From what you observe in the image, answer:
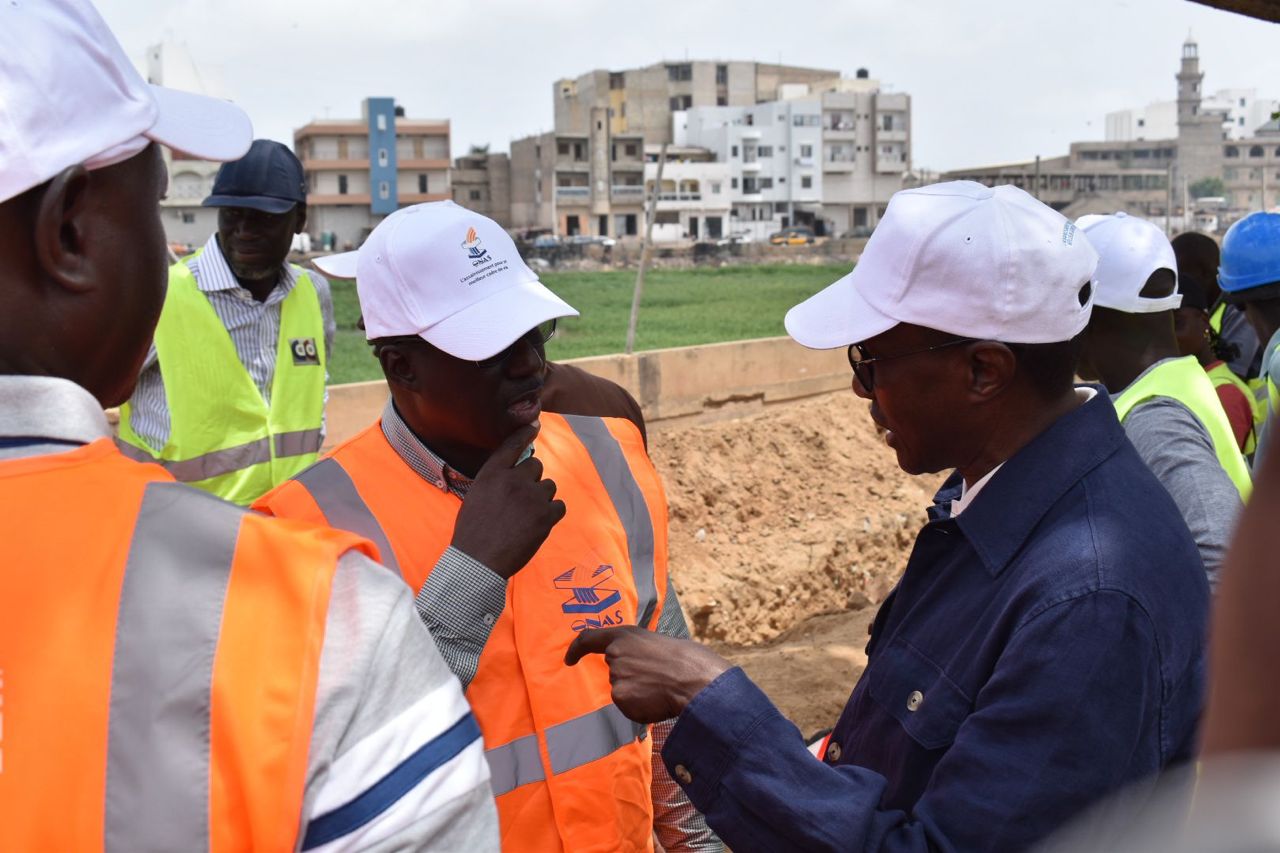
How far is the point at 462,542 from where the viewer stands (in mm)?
2195

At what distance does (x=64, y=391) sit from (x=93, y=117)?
10.0 inches

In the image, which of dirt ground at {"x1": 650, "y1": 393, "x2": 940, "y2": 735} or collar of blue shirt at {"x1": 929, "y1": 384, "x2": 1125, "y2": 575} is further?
dirt ground at {"x1": 650, "y1": 393, "x2": 940, "y2": 735}

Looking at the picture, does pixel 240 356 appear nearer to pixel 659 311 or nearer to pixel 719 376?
pixel 719 376

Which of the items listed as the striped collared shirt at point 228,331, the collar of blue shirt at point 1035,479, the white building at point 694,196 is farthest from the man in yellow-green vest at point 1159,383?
the white building at point 694,196

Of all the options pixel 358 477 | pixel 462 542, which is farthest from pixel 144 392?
pixel 462 542

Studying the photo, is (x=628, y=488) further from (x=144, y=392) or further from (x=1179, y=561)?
(x=144, y=392)

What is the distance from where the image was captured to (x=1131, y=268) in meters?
3.50

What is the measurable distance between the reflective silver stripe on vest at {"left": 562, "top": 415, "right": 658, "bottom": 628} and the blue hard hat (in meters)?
2.85

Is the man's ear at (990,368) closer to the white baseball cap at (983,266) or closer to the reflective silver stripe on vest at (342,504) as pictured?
the white baseball cap at (983,266)

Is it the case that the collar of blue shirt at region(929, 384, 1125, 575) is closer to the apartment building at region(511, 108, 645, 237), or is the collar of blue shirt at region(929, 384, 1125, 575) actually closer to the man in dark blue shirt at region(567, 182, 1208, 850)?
the man in dark blue shirt at region(567, 182, 1208, 850)

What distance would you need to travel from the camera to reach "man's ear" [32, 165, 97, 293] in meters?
1.09

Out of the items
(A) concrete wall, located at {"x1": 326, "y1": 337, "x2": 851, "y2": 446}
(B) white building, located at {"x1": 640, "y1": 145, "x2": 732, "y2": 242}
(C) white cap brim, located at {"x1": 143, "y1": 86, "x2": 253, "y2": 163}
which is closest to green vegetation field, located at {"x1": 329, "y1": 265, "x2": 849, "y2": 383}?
(A) concrete wall, located at {"x1": 326, "y1": 337, "x2": 851, "y2": 446}

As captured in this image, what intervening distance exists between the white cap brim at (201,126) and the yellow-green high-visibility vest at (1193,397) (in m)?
2.68

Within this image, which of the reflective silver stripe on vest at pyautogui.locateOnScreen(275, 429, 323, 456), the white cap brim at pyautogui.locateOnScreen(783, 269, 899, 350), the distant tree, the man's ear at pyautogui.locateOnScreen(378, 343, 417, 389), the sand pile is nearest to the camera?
the white cap brim at pyautogui.locateOnScreen(783, 269, 899, 350)
